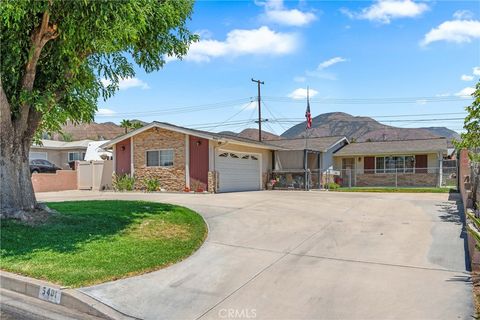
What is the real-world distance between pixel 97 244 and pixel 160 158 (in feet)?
42.2

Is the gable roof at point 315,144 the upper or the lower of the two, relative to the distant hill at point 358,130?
lower

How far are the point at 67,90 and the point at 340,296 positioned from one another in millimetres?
7415

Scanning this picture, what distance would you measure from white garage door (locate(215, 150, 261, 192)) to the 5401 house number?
13.4 meters

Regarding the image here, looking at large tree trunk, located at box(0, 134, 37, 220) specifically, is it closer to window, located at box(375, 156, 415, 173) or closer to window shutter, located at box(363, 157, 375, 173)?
window shutter, located at box(363, 157, 375, 173)

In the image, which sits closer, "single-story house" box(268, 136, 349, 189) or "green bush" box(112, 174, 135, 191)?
"green bush" box(112, 174, 135, 191)

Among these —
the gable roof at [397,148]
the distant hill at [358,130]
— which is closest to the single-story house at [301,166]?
the gable roof at [397,148]

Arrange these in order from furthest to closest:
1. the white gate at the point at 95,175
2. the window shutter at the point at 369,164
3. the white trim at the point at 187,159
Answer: the window shutter at the point at 369,164 < the white gate at the point at 95,175 < the white trim at the point at 187,159

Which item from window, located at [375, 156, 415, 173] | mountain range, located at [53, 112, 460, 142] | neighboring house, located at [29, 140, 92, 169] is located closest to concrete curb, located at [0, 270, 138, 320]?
window, located at [375, 156, 415, 173]

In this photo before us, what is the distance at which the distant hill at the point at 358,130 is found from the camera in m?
83.6

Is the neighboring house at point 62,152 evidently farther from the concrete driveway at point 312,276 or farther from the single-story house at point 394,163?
the concrete driveway at point 312,276

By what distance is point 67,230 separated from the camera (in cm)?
735

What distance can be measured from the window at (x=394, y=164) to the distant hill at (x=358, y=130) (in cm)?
5316

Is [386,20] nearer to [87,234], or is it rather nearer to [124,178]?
[87,234]

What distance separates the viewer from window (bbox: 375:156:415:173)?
25562 mm
